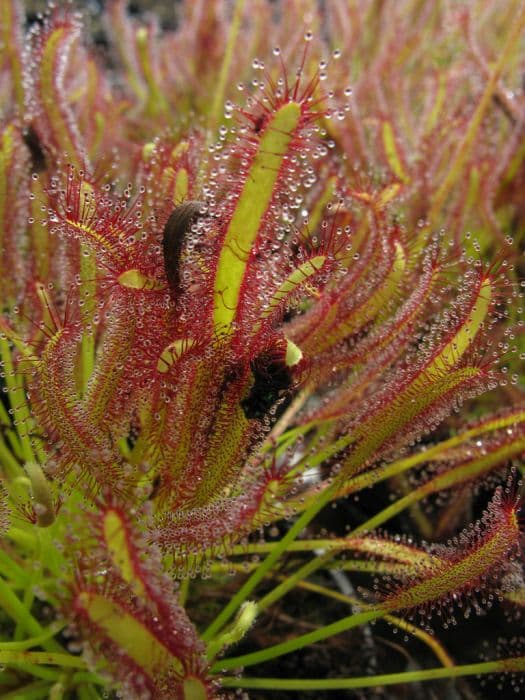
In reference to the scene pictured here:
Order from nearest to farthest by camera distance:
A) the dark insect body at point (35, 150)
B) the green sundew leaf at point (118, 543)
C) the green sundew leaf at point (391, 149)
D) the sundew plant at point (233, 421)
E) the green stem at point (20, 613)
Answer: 1. the green sundew leaf at point (118, 543)
2. the sundew plant at point (233, 421)
3. the green stem at point (20, 613)
4. the dark insect body at point (35, 150)
5. the green sundew leaf at point (391, 149)

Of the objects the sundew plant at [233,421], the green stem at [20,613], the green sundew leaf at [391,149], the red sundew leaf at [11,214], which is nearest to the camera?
the sundew plant at [233,421]

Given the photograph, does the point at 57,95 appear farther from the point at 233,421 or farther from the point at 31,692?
the point at 31,692

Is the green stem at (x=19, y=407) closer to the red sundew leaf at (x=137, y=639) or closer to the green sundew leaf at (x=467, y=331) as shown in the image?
the red sundew leaf at (x=137, y=639)

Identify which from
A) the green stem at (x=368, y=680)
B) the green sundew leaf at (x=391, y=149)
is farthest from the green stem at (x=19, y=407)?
A: the green sundew leaf at (x=391, y=149)

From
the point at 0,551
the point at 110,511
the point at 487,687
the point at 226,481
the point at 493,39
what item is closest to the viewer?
the point at 110,511

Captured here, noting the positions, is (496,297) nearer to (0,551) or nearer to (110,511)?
(110,511)

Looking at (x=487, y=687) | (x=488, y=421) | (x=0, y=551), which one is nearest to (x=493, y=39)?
(x=488, y=421)
